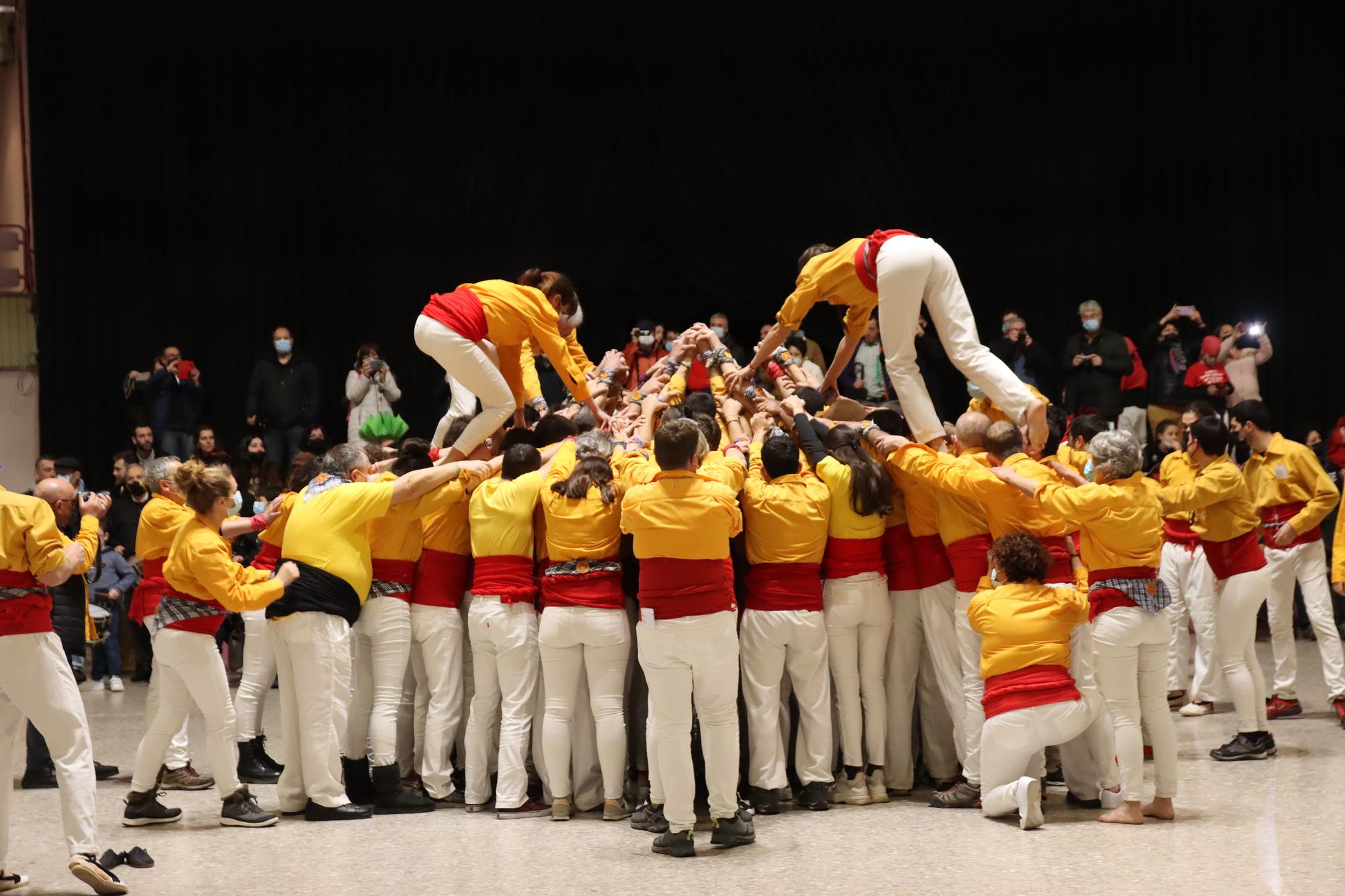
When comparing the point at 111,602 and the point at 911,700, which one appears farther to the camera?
the point at 111,602

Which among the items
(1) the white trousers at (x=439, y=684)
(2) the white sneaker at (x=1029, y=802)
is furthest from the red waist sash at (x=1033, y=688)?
(1) the white trousers at (x=439, y=684)

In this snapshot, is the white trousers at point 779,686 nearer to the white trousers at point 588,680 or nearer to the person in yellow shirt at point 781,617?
the person in yellow shirt at point 781,617

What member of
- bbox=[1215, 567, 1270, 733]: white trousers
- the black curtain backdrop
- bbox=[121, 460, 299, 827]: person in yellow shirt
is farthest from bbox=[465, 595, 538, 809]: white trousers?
the black curtain backdrop

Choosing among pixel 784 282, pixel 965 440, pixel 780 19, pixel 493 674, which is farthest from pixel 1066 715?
pixel 780 19

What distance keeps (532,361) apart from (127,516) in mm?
4024

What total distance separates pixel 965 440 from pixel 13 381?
1034cm

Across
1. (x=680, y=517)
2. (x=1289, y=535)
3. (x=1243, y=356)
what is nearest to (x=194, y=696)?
(x=680, y=517)

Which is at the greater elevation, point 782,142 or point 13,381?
point 782,142

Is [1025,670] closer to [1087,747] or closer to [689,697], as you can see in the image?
[1087,747]

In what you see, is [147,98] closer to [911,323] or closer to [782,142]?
[782,142]

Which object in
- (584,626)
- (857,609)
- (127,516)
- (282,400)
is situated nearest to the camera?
(584,626)

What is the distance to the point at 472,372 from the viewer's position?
6.69 m

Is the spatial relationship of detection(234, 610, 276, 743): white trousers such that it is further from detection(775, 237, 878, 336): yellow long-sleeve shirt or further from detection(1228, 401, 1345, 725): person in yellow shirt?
detection(1228, 401, 1345, 725): person in yellow shirt

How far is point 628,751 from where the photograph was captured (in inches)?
251
